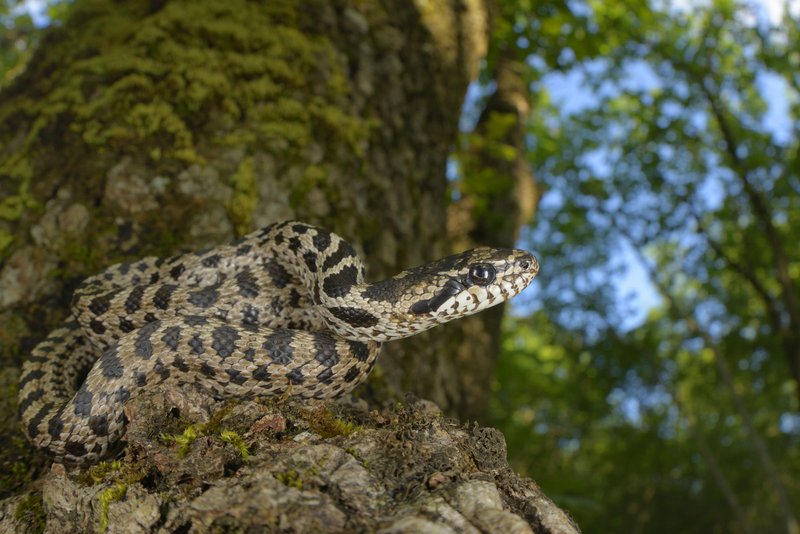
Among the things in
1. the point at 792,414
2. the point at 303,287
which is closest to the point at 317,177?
the point at 303,287

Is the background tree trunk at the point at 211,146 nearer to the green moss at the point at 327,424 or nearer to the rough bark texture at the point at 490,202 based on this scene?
the rough bark texture at the point at 490,202

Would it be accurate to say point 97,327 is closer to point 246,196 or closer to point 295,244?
point 295,244

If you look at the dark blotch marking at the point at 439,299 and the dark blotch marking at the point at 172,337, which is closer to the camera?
the dark blotch marking at the point at 172,337

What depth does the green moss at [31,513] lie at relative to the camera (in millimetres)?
3771

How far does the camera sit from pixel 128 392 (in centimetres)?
413

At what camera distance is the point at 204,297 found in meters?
4.84

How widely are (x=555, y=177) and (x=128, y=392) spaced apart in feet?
54.4

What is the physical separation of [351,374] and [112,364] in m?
1.54

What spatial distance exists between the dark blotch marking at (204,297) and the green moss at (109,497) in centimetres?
169

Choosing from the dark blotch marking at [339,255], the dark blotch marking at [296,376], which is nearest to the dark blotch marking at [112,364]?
the dark blotch marking at [296,376]

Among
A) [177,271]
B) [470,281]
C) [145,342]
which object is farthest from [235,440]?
[177,271]

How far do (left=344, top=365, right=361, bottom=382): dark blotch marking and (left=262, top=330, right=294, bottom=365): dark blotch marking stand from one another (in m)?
0.41

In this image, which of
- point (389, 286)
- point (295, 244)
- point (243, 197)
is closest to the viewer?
point (389, 286)

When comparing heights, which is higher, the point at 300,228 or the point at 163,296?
the point at 300,228
